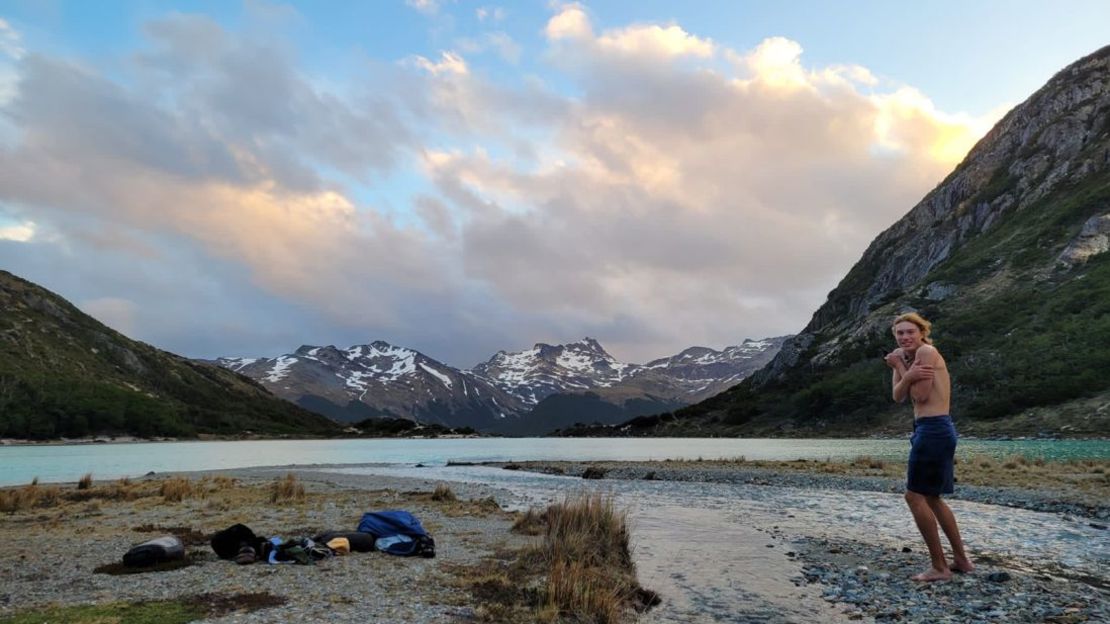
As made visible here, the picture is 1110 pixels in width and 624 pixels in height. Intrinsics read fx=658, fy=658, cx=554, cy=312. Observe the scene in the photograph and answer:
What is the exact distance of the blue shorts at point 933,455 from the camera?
10.8 metres

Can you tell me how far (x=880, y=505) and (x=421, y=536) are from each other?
20.8 metres

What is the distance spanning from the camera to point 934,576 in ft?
39.6

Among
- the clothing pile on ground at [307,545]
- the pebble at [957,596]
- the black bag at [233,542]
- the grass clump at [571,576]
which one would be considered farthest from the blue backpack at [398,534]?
the pebble at [957,596]

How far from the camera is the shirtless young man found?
1084 cm

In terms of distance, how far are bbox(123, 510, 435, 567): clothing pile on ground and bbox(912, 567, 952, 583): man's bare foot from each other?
1062 centimetres

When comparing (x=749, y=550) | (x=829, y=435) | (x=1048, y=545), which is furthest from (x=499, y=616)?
(x=829, y=435)

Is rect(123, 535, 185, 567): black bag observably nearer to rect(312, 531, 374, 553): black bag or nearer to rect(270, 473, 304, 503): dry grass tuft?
rect(312, 531, 374, 553): black bag

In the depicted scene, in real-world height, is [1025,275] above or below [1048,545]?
above

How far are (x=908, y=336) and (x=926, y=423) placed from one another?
1.47m

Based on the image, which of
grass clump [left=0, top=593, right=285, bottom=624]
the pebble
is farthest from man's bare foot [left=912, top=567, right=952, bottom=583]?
grass clump [left=0, top=593, right=285, bottom=624]

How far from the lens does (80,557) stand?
15297 mm

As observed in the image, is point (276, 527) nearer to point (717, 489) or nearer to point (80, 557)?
point (80, 557)

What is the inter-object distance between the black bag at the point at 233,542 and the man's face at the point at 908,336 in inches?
551

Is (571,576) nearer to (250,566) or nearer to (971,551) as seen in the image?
(250,566)
